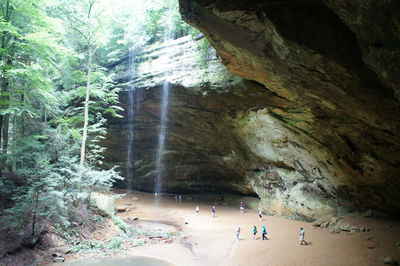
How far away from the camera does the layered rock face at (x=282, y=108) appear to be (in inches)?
257

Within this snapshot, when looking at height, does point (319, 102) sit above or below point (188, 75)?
below

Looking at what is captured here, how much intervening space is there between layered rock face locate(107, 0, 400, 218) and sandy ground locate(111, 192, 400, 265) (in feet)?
8.15

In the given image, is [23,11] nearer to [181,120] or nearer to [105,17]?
[105,17]

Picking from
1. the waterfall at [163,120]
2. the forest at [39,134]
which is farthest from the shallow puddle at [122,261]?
the waterfall at [163,120]

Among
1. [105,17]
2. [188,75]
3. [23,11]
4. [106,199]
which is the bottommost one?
[106,199]

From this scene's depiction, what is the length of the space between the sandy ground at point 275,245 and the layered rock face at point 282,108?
248cm

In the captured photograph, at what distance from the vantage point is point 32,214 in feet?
33.4

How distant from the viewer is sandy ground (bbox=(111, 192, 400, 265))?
9.86 meters

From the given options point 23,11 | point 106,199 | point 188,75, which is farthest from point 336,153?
point 23,11

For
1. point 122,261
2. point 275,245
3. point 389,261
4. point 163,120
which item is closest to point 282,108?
point 275,245

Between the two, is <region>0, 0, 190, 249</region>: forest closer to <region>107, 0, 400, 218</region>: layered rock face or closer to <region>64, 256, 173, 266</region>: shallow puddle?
<region>64, 256, 173, 266</region>: shallow puddle

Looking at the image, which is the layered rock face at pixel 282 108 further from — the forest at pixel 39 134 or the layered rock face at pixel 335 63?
the forest at pixel 39 134

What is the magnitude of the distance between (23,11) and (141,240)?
13469 mm

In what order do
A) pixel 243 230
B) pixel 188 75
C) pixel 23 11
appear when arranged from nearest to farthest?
pixel 23 11 → pixel 243 230 → pixel 188 75
